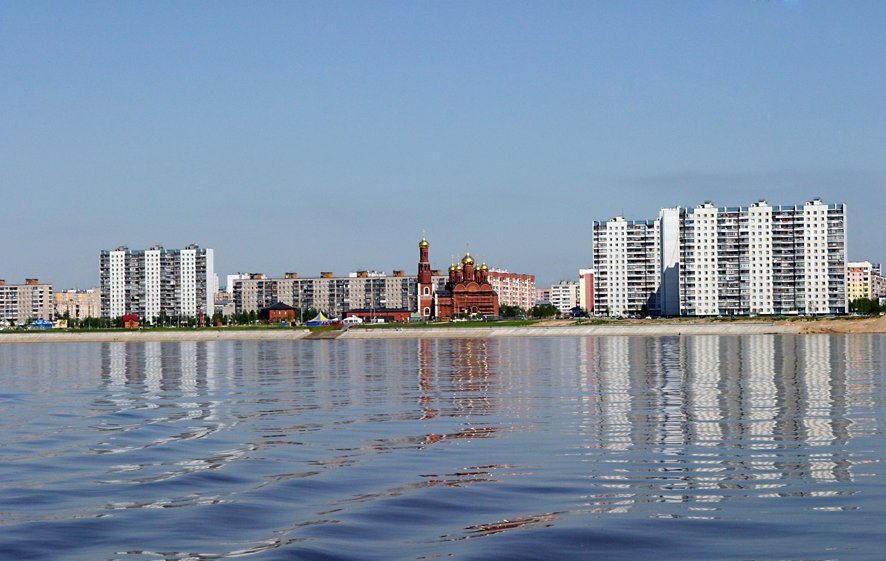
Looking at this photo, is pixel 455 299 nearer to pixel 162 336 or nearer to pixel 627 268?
pixel 627 268

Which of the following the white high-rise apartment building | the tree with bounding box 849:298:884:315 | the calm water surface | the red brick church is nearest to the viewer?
the calm water surface

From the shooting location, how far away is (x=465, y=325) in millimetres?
146500

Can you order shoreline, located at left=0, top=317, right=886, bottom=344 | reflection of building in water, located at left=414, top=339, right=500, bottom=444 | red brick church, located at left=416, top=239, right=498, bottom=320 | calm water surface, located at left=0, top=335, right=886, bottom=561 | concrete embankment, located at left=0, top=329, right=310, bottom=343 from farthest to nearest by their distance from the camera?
1. red brick church, located at left=416, top=239, right=498, bottom=320
2. concrete embankment, located at left=0, top=329, right=310, bottom=343
3. shoreline, located at left=0, top=317, right=886, bottom=344
4. reflection of building in water, located at left=414, top=339, right=500, bottom=444
5. calm water surface, located at left=0, top=335, right=886, bottom=561

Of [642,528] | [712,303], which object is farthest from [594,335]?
[642,528]

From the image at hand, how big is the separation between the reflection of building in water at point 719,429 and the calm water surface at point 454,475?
0.08 m

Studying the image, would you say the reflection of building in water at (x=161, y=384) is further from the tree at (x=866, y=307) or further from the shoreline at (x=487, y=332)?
the tree at (x=866, y=307)

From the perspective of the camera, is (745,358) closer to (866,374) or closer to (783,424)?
(866,374)

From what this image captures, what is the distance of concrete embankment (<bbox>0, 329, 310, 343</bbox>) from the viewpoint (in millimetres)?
139250

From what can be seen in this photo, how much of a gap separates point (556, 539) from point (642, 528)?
1124mm

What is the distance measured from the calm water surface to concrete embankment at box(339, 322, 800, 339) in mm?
89070

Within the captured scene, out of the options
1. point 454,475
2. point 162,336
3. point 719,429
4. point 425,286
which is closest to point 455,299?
point 425,286

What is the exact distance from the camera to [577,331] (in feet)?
417

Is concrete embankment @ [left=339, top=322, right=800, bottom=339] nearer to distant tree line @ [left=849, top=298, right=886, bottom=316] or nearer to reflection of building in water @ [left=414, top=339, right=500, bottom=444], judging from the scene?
distant tree line @ [left=849, top=298, right=886, bottom=316]

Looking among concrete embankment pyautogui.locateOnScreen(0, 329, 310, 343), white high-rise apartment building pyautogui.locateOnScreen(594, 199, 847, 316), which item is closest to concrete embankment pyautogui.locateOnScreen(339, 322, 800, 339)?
concrete embankment pyautogui.locateOnScreen(0, 329, 310, 343)
